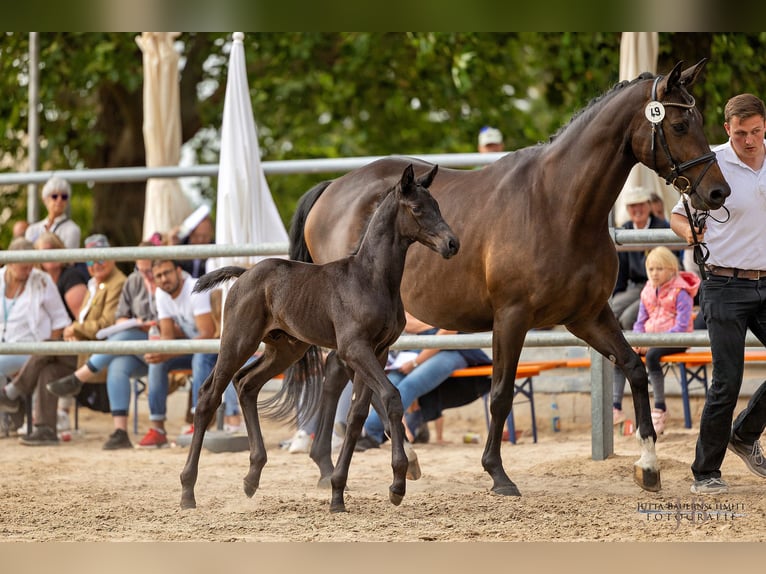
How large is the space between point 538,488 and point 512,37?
10019 mm

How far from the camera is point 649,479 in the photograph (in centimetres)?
621

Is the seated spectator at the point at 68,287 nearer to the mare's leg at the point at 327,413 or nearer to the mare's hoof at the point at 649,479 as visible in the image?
the mare's leg at the point at 327,413

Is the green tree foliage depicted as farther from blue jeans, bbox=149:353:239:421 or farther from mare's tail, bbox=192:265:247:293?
mare's tail, bbox=192:265:247:293

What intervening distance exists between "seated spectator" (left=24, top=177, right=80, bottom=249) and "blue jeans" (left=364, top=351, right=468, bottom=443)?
327 centimetres

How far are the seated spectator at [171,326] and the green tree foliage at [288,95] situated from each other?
6.01 meters

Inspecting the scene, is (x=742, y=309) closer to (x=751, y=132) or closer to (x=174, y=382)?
(x=751, y=132)

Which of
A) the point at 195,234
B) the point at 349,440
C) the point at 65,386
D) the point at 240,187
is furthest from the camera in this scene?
the point at 195,234

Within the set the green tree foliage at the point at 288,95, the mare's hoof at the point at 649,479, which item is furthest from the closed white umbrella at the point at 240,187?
the green tree foliage at the point at 288,95

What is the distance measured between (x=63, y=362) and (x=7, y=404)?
607 millimetres

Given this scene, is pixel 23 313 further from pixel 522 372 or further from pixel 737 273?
pixel 737 273

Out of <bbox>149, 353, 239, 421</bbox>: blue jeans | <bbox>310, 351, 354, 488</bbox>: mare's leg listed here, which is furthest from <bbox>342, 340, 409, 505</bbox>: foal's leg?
<bbox>149, 353, 239, 421</bbox>: blue jeans

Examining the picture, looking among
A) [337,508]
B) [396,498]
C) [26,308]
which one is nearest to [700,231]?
[396,498]

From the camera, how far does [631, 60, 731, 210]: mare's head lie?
5668 mm
